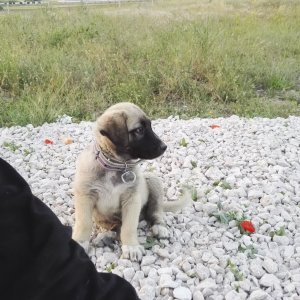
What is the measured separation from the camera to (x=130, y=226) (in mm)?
2891

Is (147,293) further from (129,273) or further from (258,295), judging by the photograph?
(258,295)

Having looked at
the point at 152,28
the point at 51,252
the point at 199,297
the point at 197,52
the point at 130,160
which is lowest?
the point at 152,28

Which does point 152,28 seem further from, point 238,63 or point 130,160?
point 130,160

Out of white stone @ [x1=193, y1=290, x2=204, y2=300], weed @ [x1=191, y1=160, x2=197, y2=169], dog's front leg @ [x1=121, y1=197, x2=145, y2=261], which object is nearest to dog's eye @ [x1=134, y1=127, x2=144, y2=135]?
dog's front leg @ [x1=121, y1=197, x2=145, y2=261]

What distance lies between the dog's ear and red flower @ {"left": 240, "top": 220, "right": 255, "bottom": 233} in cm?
97

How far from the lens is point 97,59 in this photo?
777 cm

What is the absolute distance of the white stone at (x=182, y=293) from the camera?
2.52m

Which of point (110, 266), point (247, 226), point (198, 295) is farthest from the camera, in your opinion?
point (247, 226)

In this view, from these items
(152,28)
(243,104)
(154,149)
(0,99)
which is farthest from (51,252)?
(152,28)

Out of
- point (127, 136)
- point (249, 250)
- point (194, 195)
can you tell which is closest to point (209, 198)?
point (194, 195)

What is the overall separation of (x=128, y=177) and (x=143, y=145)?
22 centimetres

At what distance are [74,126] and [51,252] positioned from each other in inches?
183

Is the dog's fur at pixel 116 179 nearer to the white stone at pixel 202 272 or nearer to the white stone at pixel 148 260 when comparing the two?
the white stone at pixel 148 260

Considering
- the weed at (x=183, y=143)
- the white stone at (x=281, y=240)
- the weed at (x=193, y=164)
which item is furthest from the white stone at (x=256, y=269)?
the weed at (x=183, y=143)
